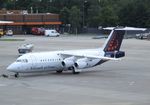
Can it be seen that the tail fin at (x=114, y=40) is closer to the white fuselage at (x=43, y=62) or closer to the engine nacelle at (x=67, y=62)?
the white fuselage at (x=43, y=62)

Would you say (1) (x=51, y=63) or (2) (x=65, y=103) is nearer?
(2) (x=65, y=103)

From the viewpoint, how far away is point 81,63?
4484cm

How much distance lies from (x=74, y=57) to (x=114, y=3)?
114944 mm

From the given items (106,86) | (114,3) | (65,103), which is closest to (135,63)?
(106,86)

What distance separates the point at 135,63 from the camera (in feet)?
180

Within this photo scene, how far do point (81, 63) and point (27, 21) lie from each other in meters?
99.8

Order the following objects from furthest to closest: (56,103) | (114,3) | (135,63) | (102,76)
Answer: (114,3)
(135,63)
(102,76)
(56,103)

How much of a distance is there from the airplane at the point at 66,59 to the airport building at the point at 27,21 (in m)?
93.4

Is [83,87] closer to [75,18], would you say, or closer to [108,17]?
[108,17]

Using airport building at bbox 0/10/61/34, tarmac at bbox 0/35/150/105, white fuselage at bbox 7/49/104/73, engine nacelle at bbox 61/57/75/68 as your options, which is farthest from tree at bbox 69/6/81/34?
engine nacelle at bbox 61/57/75/68

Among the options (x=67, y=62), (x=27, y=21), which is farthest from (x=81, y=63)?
(x=27, y=21)

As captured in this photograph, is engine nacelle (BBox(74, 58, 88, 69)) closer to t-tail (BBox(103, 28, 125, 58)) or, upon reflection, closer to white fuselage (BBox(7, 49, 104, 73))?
white fuselage (BBox(7, 49, 104, 73))

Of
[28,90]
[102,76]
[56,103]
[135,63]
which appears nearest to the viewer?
[56,103]

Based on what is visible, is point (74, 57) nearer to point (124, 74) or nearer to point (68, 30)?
point (124, 74)
